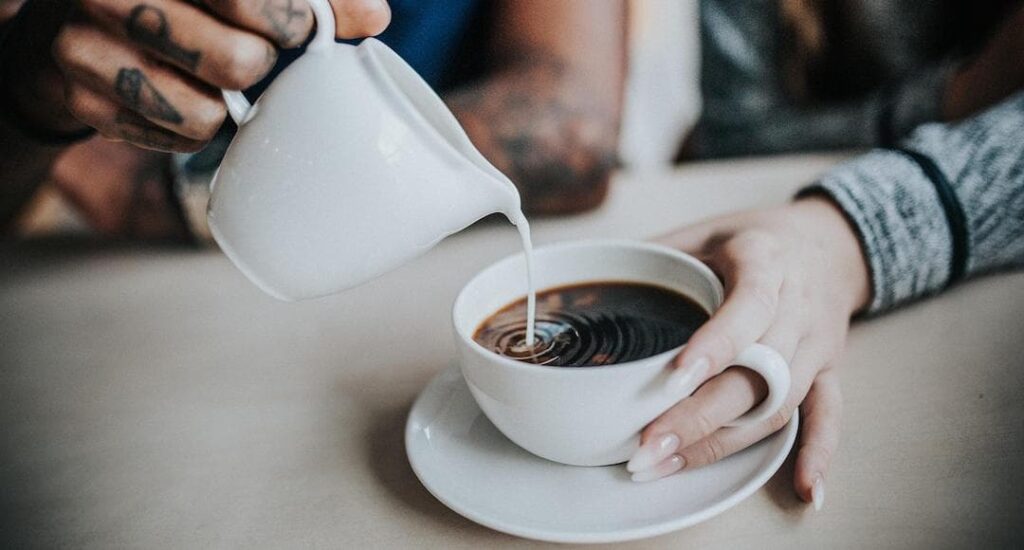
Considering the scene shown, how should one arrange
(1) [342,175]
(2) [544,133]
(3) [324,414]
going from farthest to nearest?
1. (2) [544,133]
2. (3) [324,414]
3. (1) [342,175]

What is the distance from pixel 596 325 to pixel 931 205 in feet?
1.40

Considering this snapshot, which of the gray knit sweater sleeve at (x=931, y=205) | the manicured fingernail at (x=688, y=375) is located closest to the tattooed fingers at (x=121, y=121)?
the manicured fingernail at (x=688, y=375)

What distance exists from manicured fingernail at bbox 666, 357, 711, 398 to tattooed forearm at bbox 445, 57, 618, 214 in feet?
2.04

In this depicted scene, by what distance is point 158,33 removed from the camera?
1.93ft

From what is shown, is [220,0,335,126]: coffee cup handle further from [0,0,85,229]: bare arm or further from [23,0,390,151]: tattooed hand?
[0,0,85,229]: bare arm

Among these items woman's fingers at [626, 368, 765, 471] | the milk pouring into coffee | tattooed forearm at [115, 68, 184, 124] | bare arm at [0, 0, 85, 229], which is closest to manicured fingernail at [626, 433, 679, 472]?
woman's fingers at [626, 368, 765, 471]

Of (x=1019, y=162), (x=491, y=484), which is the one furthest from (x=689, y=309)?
(x=1019, y=162)

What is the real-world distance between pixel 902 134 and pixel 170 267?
124cm

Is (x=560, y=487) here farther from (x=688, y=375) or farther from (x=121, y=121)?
(x=121, y=121)

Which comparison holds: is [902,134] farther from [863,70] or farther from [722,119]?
[722,119]

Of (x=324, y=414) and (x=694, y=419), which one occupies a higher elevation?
(x=694, y=419)

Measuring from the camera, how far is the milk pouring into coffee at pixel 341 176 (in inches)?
20.1

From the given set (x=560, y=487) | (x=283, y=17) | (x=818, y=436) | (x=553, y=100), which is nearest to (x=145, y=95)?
(x=283, y=17)

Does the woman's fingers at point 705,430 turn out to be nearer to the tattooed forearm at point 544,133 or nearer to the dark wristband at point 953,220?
the dark wristband at point 953,220
